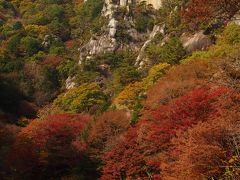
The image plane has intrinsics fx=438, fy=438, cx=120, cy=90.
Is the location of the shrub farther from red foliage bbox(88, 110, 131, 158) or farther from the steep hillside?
red foliage bbox(88, 110, 131, 158)

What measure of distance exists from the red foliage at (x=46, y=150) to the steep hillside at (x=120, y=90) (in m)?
0.11

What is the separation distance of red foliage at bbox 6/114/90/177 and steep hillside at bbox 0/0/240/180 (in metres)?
0.11

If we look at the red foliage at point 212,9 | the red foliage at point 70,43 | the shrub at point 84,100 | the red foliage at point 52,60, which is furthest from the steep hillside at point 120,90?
the red foliage at point 70,43

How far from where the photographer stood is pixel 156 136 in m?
38.4

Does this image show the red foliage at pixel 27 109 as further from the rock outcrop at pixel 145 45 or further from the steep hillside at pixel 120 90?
the rock outcrop at pixel 145 45

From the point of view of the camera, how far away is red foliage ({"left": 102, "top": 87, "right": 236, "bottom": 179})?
36.6 m

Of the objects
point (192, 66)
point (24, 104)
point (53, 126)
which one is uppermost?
point (192, 66)

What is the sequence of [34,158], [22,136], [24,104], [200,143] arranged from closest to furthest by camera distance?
[200,143] → [34,158] → [22,136] → [24,104]

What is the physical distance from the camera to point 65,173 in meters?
48.0

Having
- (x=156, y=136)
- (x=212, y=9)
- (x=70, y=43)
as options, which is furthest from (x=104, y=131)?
(x=70, y=43)

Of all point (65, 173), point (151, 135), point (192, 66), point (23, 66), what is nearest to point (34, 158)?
point (65, 173)

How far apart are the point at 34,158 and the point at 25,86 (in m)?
49.8

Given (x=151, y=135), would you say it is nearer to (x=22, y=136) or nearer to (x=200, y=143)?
(x=200, y=143)

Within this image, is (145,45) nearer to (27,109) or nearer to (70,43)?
(27,109)
